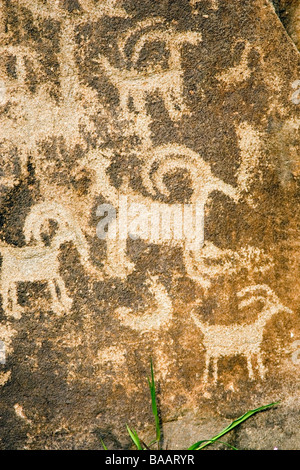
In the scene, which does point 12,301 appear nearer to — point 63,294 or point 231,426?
point 63,294

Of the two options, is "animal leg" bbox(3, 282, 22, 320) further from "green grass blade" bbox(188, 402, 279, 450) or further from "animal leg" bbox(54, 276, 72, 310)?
"green grass blade" bbox(188, 402, 279, 450)

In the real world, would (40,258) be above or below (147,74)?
below

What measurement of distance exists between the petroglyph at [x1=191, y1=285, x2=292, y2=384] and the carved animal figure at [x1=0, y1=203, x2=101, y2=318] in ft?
1.20

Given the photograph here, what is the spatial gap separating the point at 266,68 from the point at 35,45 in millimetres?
658

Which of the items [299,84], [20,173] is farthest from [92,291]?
[299,84]

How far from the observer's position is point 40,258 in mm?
1226

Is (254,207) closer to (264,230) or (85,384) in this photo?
(264,230)

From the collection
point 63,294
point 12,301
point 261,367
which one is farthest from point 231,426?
point 12,301

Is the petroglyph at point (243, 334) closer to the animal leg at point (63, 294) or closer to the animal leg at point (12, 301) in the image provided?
the animal leg at point (63, 294)

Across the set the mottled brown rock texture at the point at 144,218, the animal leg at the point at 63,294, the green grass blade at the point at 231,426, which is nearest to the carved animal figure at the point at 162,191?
the mottled brown rock texture at the point at 144,218

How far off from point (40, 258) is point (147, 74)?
603mm

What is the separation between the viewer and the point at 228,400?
1.20m

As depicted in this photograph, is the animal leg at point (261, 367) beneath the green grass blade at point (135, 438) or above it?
above

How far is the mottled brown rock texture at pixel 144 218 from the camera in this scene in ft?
3.95
